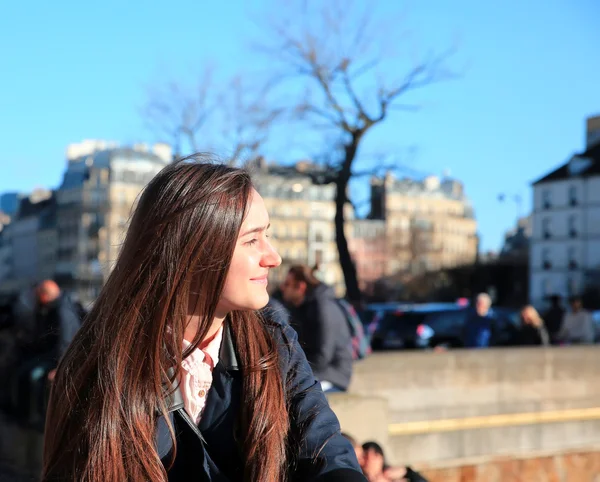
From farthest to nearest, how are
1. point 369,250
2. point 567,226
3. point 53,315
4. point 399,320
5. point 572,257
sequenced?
point 369,250 < point 567,226 < point 572,257 < point 399,320 < point 53,315

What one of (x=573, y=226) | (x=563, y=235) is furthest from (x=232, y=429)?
(x=563, y=235)

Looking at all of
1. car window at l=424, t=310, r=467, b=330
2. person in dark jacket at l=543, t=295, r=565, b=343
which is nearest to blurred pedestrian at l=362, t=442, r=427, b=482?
person in dark jacket at l=543, t=295, r=565, b=343

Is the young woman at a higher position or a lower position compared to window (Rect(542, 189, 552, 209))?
lower

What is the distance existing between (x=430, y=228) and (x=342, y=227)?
383 ft

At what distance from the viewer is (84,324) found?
2420mm

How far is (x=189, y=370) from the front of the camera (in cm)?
236

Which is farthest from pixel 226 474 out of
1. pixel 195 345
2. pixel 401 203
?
pixel 401 203

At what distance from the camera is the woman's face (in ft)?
7.64

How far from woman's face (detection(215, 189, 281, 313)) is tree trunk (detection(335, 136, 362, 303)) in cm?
1659

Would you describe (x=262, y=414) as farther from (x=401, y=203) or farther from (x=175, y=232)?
(x=401, y=203)

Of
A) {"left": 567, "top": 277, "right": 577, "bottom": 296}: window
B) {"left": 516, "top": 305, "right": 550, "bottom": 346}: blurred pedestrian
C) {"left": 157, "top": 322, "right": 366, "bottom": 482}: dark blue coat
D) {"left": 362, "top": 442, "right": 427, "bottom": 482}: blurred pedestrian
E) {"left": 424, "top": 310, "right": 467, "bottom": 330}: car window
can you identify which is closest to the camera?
{"left": 157, "top": 322, "right": 366, "bottom": 482}: dark blue coat

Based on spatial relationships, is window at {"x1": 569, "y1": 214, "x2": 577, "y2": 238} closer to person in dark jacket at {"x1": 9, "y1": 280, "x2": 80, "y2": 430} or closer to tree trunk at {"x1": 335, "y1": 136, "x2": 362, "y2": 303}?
tree trunk at {"x1": 335, "y1": 136, "x2": 362, "y2": 303}

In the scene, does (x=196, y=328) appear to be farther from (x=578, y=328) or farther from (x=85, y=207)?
(x=85, y=207)

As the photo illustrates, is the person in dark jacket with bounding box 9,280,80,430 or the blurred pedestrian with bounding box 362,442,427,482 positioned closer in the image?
the blurred pedestrian with bounding box 362,442,427,482
